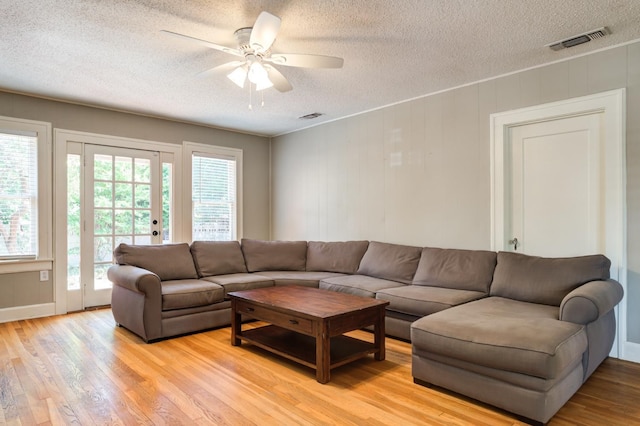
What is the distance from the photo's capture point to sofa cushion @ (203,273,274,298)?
4.03 meters

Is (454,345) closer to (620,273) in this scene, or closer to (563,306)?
(563,306)

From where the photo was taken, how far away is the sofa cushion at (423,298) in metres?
3.19

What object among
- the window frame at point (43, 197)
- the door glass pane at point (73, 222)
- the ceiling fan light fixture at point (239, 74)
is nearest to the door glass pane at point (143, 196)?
the door glass pane at point (73, 222)

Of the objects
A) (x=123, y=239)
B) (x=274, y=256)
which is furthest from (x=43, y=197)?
(x=274, y=256)

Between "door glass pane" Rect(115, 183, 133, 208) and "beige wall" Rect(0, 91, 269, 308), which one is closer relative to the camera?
"beige wall" Rect(0, 91, 269, 308)

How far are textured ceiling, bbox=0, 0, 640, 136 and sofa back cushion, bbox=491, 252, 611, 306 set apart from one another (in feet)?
5.68

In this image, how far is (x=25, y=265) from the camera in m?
4.22

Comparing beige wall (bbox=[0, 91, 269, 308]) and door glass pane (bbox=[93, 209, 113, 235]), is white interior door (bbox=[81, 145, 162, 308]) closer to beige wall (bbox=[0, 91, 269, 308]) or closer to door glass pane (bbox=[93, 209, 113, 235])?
door glass pane (bbox=[93, 209, 113, 235])

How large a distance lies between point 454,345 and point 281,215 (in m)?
4.28

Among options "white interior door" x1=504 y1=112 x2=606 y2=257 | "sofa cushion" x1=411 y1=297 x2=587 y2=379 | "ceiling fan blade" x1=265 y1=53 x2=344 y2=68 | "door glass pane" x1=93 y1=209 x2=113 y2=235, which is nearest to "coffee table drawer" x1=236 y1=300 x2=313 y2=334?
"sofa cushion" x1=411 y1=297 x2=587 y2=379

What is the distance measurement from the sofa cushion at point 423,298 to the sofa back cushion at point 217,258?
6.38ft

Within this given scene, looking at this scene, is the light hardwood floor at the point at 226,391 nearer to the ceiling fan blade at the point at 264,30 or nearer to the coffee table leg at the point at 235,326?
the coffee table leg at the point at 235,326

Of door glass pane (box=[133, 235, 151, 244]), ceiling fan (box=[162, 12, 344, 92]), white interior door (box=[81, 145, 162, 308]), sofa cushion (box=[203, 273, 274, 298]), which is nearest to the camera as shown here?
ceiling fan (box=[162, 12, 344, 92])

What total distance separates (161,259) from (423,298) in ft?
9.21
